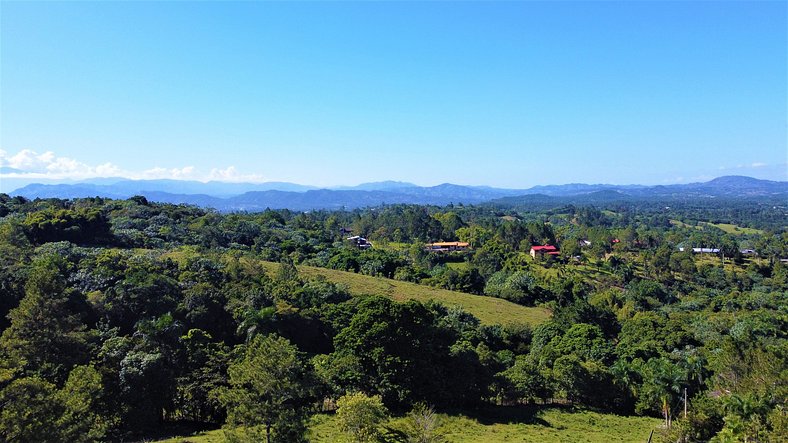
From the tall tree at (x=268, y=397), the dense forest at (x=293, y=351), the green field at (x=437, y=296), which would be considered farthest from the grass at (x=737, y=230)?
the tall tree at (x=268, y=397)

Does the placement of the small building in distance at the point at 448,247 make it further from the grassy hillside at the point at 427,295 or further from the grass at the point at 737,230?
the grass at the point at 737,230

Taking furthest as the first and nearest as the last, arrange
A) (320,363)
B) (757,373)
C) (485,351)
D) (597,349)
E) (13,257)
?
(597,349)
(13,257)
(485,351)
(320,363)
(757,373)

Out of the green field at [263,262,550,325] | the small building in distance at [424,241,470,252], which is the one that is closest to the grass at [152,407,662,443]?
the green field at [263,262,550,325]

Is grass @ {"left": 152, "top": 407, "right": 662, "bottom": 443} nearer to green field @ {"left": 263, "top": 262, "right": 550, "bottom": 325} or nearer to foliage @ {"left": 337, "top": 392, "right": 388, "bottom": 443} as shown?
foliage @ {"left": 337, "top": 392, "right": 388, "bottom": 443}

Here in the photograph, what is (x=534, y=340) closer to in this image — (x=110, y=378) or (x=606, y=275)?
(x=110, y=378)

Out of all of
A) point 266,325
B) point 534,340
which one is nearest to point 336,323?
point 266,325

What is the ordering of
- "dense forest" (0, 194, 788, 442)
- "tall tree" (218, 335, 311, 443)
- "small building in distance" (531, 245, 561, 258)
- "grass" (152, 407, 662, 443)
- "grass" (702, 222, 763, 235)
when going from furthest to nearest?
1. "grass" (702, 222, 763, 235)
2. "small building in distance" (531, 245, 561, 258)
3. "grass" (152, 407, 662, 443)
4. "dense forest" (0, 194, 788, 442)
5. "tall tree" (218, 335, 311, 443)

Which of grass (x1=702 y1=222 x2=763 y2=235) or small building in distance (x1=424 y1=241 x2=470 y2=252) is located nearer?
small building in distance (x1=424 y1=241 x2=470 y2=252)
